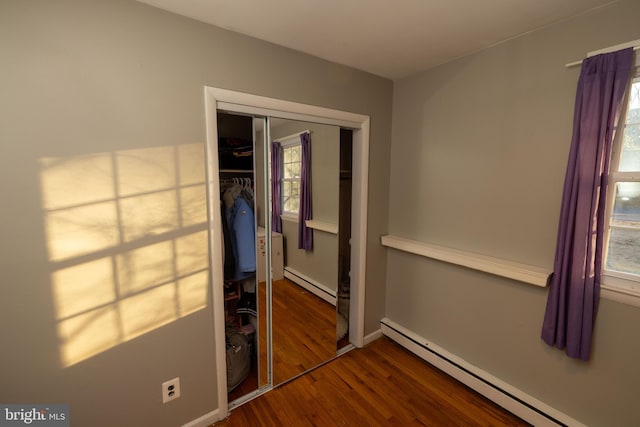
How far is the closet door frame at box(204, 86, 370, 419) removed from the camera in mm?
1551

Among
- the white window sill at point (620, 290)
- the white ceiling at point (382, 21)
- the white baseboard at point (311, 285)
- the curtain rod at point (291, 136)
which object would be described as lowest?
the white baseboard at point (311, 285)

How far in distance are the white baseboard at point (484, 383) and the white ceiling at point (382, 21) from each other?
2226mm

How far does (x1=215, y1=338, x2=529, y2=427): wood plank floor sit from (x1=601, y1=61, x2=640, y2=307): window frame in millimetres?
999

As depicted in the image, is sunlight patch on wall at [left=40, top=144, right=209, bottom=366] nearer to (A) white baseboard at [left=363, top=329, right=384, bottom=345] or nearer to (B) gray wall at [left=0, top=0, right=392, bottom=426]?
(B) gray wall at [left=0, top=0, right=392, bottom=426]

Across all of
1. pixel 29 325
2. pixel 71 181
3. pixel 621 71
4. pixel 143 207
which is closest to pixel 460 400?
pixel 621 71

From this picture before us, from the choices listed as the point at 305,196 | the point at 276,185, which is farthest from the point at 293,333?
the point at 276,185

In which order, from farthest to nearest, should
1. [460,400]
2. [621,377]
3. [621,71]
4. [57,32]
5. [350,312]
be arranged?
[350,312] → [460,400] → [621,377] → [621,71] → [57,32]

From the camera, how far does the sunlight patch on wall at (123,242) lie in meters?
1.23

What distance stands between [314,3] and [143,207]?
52.6 inches

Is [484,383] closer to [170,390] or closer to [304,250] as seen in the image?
[304,250]

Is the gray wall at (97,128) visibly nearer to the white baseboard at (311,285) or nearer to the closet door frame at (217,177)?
the closet door frame at (217,177)

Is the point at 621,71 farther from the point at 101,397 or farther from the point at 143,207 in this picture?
the point at 101,397

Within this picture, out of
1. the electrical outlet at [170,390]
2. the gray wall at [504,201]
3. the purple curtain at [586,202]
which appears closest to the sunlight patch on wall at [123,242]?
the electrical outlet at [170,390]

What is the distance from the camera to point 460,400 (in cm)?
188
